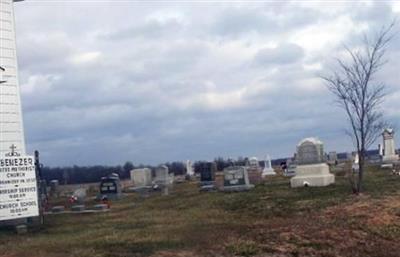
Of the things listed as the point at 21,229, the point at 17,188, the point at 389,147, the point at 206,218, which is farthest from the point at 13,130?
the point at 389,147

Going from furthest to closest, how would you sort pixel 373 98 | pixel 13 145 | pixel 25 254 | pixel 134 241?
1. pixel 373 98
2. pixel 13 145
3. pixel 134 241
4. pixel 25 254

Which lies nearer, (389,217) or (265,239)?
(265,239)

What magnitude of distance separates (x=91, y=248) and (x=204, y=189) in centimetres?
1805

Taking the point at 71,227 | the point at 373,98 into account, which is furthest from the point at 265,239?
the point at 373,98

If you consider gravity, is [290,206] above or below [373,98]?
below

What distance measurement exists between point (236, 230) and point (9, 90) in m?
8.27

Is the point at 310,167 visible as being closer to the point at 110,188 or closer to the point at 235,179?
the point at 235,179

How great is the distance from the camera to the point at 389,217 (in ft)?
58.2

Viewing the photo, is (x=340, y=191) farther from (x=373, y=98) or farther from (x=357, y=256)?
(x=357, y=256)

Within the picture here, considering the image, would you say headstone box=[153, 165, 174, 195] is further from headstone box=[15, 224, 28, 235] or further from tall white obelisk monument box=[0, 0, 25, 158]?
headstone box=[15, 224, 28, 235]

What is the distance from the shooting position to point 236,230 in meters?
16.0

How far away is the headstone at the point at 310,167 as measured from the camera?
2769cm

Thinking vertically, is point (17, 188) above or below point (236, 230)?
above

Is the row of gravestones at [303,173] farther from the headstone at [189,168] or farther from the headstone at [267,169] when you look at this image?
the headstone at [189,168]
